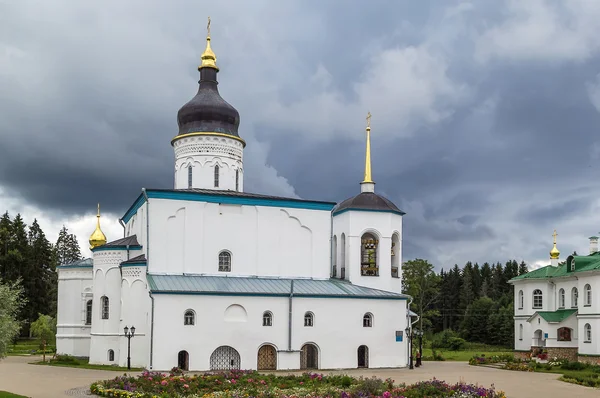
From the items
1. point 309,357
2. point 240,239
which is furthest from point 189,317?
point 309,357

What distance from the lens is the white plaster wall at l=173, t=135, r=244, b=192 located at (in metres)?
37.8

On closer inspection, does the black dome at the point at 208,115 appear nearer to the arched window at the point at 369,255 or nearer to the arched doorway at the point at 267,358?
the arched window at the point at 369,255

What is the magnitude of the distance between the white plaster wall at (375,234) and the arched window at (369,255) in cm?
28

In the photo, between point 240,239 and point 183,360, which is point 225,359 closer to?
point 183,360

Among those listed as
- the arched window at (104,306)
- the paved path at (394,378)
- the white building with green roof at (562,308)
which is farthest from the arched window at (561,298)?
the arched window at (104,306)

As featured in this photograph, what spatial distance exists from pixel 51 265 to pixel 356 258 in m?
40.4

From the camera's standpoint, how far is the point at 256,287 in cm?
3244

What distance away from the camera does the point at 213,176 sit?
37812mm

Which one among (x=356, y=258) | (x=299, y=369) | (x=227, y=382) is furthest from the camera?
(x=356, y=258)

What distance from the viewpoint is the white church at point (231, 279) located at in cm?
3088

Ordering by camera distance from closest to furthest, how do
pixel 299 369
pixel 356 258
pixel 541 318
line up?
1. pixel 299 369
2. pixel 356 258
3. pixel 541 318

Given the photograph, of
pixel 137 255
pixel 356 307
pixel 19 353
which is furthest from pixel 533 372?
pixel 19 353

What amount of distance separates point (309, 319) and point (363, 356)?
11.4 feet

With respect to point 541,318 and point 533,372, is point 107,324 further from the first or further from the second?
point 541,318
